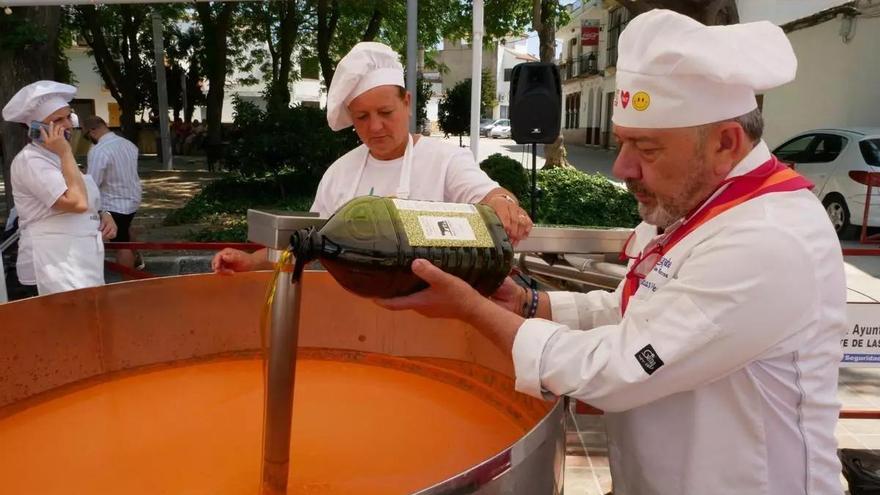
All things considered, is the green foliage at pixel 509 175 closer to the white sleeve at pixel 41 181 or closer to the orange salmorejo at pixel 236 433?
the white sleeve at pixel 41 181

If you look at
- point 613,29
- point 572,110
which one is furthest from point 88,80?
point 613,29

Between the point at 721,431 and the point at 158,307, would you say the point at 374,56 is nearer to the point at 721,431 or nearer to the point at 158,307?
the point at 158,307

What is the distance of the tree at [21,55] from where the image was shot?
19.2ft

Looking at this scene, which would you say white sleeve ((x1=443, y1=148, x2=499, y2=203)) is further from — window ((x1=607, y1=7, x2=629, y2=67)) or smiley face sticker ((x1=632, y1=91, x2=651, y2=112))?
window ((x1=607, y1=7, x2=629, y2=67))

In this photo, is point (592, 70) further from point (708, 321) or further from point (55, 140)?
point (708, 321)

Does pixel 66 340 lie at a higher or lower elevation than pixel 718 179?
lower

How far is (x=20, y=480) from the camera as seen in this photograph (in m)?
1.97

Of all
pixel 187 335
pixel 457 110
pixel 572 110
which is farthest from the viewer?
pixel 572 110

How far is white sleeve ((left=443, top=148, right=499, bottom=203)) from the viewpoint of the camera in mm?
2137

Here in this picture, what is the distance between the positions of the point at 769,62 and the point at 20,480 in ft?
6.93

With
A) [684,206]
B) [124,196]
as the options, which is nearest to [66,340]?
[684,206]

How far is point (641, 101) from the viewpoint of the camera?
1.15 m

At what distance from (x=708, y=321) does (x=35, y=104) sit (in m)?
3.13

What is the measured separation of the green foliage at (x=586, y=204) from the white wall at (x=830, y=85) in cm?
568
